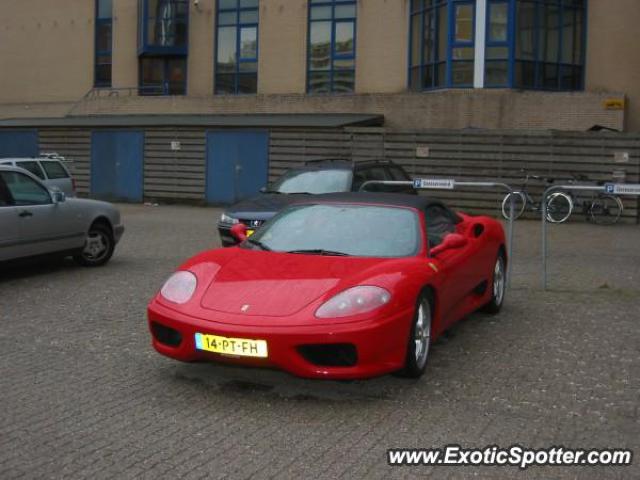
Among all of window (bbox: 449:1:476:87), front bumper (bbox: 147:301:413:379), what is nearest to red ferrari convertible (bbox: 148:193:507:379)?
front bumper (bbox: 147:301:413:379)

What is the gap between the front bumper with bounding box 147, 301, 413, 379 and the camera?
203 inches

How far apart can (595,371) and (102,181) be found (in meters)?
21.6

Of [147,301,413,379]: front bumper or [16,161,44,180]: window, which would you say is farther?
[16,161,44,180]: window

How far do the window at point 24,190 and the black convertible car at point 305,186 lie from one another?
2560mm

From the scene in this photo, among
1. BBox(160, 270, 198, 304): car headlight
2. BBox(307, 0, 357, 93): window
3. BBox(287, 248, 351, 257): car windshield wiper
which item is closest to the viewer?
BBox(160, 270, 198, 304): car headlight

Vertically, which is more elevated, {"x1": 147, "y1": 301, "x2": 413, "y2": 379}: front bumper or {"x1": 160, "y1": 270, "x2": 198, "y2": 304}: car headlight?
{"x1": 160, "y1": 270, "x2": 198, "y2": 304}: car headlight

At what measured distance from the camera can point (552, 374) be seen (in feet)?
20.1

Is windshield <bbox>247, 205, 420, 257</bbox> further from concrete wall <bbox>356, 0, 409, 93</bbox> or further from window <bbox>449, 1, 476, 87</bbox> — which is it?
concrete wall <bbox>356, 0, 409, 93</bbox>

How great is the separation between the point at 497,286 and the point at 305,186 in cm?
550

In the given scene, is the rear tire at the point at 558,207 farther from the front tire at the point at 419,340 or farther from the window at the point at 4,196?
the front tire at the point at 419,340

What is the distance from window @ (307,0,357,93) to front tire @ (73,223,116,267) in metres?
17.7

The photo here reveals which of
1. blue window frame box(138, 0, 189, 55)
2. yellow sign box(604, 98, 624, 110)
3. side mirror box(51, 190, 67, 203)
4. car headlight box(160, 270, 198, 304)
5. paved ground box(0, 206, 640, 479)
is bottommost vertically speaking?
paved ground box(0, 206, 640, 479)

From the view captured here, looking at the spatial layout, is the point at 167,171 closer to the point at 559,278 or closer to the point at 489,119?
the point at 489,119

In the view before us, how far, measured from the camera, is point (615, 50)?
25.1 m
